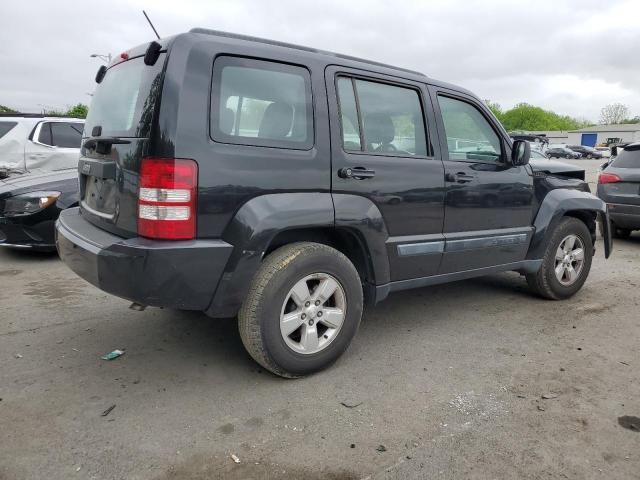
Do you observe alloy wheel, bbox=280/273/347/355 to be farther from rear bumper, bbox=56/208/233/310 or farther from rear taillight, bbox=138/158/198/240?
rear taillight, bbox=138/158/198/240

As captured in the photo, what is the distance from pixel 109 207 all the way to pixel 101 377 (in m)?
1.04

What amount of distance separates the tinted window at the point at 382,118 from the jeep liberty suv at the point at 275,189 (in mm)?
10

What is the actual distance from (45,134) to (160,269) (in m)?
7.60

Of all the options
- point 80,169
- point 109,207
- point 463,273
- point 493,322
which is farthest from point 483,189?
point 80,169

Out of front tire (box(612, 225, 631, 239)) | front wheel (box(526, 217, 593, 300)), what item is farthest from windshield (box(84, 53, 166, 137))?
front tire (box(612, 225, 631, 239))

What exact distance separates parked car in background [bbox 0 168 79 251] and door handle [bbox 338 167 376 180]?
155 inches

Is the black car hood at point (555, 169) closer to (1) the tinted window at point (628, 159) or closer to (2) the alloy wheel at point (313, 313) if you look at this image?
(2) the alloy wheel at point (313, 313)

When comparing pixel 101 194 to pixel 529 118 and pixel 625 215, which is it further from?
pixel 529 118

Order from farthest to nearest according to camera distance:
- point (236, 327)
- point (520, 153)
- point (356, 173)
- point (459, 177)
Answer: point (520, 153) < point (236, 327) < point (459, 177) < point (356, 173)

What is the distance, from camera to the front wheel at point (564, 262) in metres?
4.67

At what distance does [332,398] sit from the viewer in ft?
9.55

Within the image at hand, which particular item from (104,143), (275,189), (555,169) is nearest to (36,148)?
(104,143)

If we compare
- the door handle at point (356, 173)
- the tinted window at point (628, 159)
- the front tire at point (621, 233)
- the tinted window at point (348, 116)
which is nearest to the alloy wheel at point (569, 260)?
the door handle at point (356, 173)

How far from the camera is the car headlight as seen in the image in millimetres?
5750
